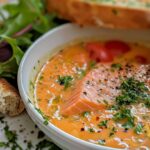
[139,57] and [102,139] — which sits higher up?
[102,139]

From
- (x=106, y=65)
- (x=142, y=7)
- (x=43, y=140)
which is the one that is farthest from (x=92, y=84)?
(x=142, y=7)

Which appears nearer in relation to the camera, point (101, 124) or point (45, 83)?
point (101, 124)

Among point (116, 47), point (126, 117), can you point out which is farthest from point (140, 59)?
point (126, 117)

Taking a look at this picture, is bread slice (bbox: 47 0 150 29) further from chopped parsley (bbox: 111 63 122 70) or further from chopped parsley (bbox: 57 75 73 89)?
chopped parsley (bbox: 57 75 73 89)

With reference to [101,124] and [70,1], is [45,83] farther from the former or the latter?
[70,1]

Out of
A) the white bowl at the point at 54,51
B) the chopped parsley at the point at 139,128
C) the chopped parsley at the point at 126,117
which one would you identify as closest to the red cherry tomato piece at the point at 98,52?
the white bowl at the point at 54,51

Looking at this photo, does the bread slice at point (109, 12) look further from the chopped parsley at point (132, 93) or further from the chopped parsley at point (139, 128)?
the chopped parsley at point (139, 128)

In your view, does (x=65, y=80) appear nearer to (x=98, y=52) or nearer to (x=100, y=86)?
(x=100, y=86)
